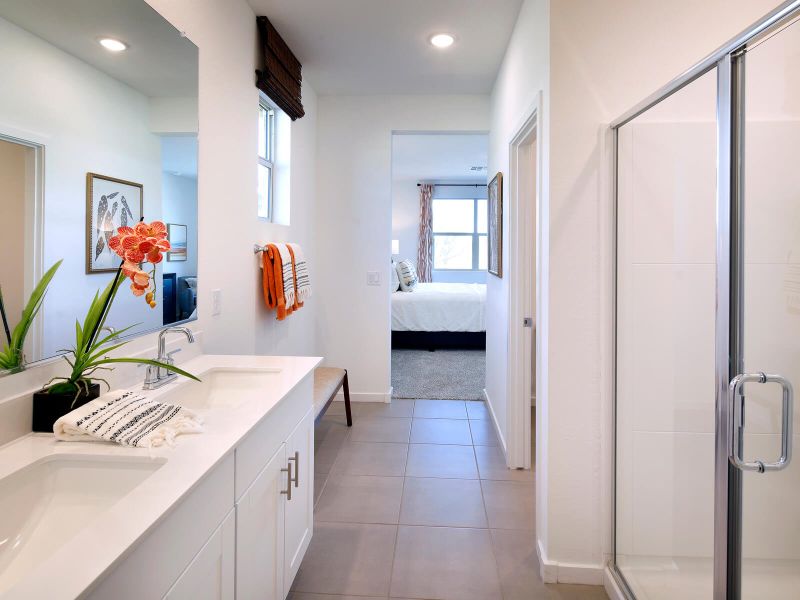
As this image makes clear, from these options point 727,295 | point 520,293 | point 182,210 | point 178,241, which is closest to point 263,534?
point 178,241

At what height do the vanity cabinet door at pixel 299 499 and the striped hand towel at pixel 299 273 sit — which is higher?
the striped hand towel at pixel 299 273

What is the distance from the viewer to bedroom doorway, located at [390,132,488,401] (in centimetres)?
529

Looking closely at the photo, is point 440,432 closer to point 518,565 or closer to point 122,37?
point 518,565

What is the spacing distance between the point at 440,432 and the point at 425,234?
6.16 m

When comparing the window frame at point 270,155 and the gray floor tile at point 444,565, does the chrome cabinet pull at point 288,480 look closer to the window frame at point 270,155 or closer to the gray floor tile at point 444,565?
the gray floor tile at point 444,565

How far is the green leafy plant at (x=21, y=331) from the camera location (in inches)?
46.9

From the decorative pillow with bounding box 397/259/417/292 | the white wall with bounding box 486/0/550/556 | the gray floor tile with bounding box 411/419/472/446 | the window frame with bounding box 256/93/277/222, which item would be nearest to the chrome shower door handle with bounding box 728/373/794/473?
the white wall with bounding box 486/0/550/556

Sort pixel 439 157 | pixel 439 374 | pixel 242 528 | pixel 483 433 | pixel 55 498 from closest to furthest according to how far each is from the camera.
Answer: pixel 55 498
pixel 242 528
pixel 483 433
pixel 439 374
pixel 439 157

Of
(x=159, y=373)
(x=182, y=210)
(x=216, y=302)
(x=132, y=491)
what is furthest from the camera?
(x=216, y=302)

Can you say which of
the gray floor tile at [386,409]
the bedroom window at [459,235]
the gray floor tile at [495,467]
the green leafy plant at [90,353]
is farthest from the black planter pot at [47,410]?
the bedroom window at [459,235]

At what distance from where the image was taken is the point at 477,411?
4.14m

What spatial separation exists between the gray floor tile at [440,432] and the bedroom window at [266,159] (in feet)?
5.68

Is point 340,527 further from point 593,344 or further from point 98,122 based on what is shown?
point 98,122

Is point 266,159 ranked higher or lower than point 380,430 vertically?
higher
